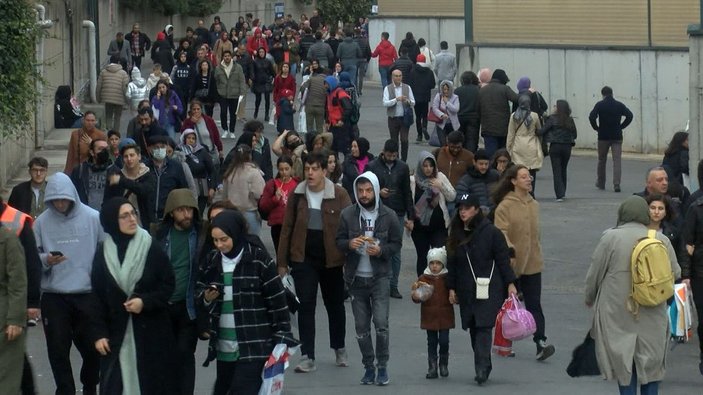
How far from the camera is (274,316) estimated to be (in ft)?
29.7

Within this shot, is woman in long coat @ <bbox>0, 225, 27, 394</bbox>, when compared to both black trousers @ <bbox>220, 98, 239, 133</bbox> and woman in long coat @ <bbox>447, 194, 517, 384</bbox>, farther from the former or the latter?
black trousers @ <bbox>220, 98, 239, 133</bbox>

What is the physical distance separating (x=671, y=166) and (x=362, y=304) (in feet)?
20.1

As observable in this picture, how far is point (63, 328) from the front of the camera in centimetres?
1008

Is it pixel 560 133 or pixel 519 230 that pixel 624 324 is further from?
pixel 560 133

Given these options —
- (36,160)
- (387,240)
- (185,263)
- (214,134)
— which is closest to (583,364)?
(387,240)

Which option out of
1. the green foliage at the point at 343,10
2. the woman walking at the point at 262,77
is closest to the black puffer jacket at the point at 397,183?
the woman walking at the point at 262,77

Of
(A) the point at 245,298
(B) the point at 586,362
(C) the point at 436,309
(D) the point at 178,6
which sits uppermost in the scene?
(D) the point at 178,6

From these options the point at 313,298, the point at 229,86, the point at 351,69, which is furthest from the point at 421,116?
the point at 313,298

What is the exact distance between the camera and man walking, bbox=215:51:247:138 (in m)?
26.3

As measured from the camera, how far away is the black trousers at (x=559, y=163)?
20969 mm

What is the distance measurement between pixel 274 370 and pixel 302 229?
2859mm

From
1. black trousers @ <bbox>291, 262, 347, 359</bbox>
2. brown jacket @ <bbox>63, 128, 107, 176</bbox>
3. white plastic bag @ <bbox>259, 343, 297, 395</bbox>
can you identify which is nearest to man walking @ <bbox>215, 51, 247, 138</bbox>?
brown jacket @ <bbox>63, 128, 107, 176</bbox>

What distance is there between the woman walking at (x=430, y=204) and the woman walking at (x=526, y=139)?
5.64m

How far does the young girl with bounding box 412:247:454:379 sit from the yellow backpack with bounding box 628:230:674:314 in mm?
2130
